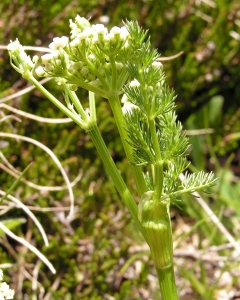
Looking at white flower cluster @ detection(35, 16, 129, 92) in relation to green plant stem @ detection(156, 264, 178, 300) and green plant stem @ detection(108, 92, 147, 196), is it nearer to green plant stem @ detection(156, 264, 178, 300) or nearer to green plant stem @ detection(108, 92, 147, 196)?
green plant stem @ detection(108, 92, 147, 196)

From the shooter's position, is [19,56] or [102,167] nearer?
[19,56]

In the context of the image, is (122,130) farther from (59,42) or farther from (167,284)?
(167,284)

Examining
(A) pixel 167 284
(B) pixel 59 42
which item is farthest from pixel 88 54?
(A) pixel 167 284

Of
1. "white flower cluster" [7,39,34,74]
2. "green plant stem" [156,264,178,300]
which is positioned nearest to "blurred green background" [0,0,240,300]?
"green plant stem" [156,264,178,300]

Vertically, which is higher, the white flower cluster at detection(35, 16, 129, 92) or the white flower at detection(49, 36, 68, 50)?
the white flower at detection(49, 36, 68, 50)

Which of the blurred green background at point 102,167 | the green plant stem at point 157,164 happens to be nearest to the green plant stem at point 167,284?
the green plant stem at point 157,164

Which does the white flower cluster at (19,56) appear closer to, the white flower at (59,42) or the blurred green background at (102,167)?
the white flower at (59,42)
